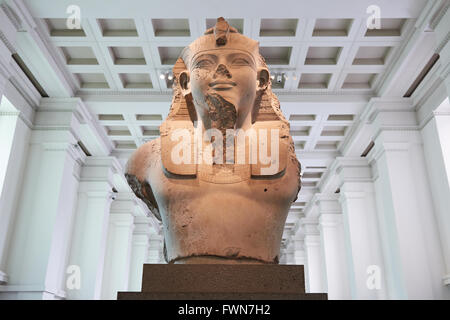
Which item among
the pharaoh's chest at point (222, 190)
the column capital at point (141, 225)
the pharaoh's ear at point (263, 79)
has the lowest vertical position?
the pharaoh's chest at point (222, 190)

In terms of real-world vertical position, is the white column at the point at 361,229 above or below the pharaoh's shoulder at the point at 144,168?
above

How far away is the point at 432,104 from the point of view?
27.8 feet

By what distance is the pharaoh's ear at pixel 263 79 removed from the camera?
315cm

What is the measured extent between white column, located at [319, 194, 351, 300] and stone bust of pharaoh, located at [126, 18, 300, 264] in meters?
13.0

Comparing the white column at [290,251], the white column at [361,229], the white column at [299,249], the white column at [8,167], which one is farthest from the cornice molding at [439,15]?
the white column at [290,251]

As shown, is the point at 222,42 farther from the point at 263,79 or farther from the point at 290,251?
the point at 290,251

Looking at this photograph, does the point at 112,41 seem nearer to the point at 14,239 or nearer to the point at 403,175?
the point at 14,239

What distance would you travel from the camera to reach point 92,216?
474 inches

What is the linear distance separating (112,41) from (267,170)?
6.49m

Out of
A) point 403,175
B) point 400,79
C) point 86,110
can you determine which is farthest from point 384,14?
point 86,110

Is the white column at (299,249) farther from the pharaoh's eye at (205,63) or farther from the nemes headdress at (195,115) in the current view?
the pharaoh's eye at (205,63)

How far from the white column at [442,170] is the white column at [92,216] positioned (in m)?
8.71

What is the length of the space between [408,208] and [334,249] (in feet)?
23.3

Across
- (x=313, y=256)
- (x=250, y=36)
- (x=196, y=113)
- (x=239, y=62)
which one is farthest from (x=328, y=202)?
(x=239, y=62)
